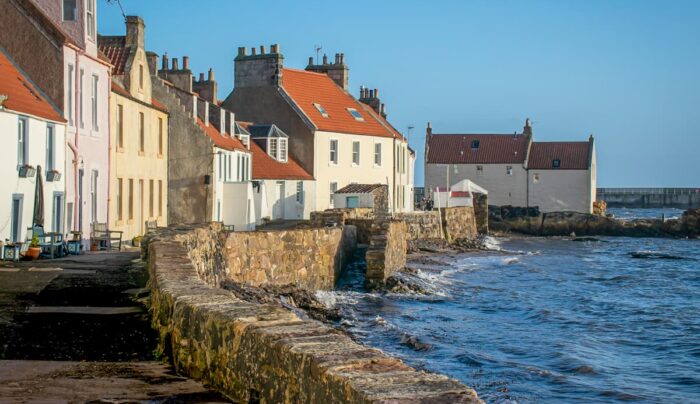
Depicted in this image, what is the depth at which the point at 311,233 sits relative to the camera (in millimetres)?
25172

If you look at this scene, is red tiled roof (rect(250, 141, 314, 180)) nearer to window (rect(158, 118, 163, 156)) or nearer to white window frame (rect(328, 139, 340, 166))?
white window frame (rect(328, 139, 340, 166))

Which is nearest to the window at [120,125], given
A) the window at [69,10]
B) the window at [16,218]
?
the window at [69,10]

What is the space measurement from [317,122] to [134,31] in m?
21.9

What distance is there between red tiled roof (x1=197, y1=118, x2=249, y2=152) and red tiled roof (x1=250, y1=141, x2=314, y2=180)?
2.43 metres

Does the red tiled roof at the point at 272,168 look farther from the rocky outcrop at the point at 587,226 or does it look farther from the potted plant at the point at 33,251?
the rocky outcrop at the point at 587,226

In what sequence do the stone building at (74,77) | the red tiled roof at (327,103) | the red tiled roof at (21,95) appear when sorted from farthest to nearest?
the red tiled roof at (327,103) → the stone building at (74,77) → the red tiled roof at (21,95)

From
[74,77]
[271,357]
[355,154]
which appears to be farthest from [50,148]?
[355,154]

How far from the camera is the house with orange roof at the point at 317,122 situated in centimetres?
5447

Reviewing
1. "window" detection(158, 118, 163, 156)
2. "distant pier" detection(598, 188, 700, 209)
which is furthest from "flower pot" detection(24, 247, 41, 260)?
"distant pier" detection(598, 188, 700, 209)

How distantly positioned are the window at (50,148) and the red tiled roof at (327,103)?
31.0m

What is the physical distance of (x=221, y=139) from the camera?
42.9 metres

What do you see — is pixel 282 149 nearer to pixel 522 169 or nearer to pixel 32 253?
pixel 32 253

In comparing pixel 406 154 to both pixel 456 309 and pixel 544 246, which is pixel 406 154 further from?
pixel 456 309

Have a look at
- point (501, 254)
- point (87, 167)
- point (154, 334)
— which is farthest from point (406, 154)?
point (154, 334)
